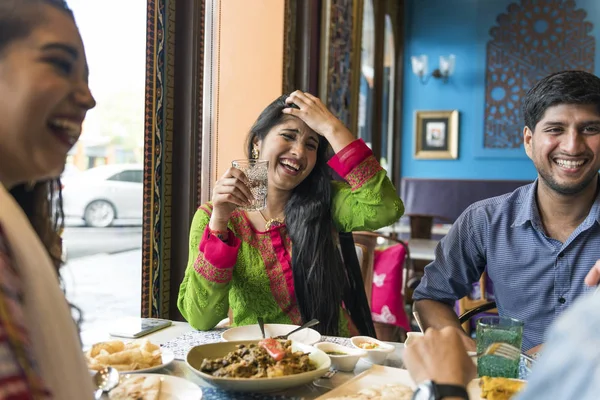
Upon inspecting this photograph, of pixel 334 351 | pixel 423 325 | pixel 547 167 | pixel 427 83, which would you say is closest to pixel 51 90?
pixel 334 351

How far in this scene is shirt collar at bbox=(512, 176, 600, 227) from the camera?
177 cm

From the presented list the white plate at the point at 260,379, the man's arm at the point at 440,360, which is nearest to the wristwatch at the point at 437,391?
the man's arm at the point at 440,360

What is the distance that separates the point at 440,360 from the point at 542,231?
1.15 metres

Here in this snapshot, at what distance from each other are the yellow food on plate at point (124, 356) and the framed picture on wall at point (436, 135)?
6316mm

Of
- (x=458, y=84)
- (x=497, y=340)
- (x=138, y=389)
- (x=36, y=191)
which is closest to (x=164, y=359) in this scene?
(x=138, y=389)

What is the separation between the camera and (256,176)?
1659 millimetres

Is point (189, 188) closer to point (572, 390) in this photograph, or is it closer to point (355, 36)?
point (572, 390)

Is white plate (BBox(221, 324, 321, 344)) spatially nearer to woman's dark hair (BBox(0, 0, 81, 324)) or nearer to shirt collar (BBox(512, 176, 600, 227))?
woman's dark hair (BBox(0, 0, 81, 324))

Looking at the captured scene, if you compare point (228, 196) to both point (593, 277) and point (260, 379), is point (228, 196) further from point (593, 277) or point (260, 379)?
point (593, 277)

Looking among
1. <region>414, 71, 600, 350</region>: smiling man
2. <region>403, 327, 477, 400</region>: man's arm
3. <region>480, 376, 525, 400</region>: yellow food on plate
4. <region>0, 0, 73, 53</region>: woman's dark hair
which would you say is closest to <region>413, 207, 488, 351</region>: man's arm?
<region>414, 71, 600, 350</region>: smiling man

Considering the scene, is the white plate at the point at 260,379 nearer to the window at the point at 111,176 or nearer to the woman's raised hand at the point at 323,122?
the window at the point at 111,176

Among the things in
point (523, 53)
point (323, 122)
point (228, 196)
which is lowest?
point (228, 196)

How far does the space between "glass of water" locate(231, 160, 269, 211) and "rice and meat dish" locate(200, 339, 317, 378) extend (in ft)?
1.78

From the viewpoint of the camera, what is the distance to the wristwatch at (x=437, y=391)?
0.78 metres
